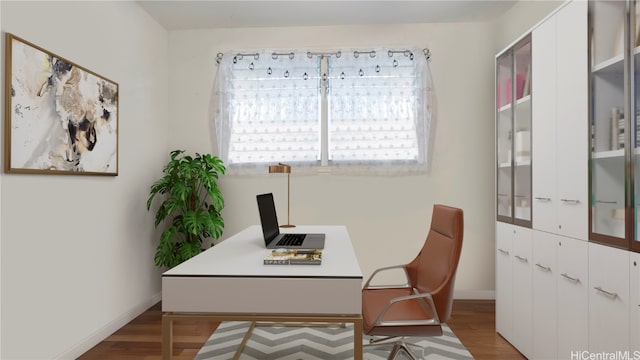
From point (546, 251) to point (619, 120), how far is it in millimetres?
939

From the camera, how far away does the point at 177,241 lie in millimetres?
4109

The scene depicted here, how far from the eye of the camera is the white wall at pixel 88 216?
7.44 ft

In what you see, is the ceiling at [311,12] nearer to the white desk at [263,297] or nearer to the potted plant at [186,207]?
the potted plant at [186,207]

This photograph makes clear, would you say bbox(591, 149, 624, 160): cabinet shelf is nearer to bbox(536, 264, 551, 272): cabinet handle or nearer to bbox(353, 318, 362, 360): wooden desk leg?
bbox(536, 264, 551, 272): cabinet handle

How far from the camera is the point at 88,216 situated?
114 inches

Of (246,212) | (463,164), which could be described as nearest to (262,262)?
(246,212)

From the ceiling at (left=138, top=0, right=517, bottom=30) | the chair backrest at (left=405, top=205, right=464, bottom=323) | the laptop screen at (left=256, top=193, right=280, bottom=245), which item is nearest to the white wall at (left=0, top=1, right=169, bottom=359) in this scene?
the ceiling at (left=138, top=0, right=517, bottom=30)

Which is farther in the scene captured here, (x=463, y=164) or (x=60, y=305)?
(x=463, y=164)

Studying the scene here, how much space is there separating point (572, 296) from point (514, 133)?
124 centimetres

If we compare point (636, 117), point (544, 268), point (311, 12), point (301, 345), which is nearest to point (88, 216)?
point (301, 345)

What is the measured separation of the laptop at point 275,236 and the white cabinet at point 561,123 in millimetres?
1411

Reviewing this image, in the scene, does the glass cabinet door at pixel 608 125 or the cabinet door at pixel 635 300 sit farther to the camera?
the glass cabinet door at pixel 608 125

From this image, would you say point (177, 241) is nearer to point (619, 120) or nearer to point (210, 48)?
point (210, 48)

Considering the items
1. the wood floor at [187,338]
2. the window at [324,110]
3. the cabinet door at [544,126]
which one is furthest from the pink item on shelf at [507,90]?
the wood floor at [187,338]
